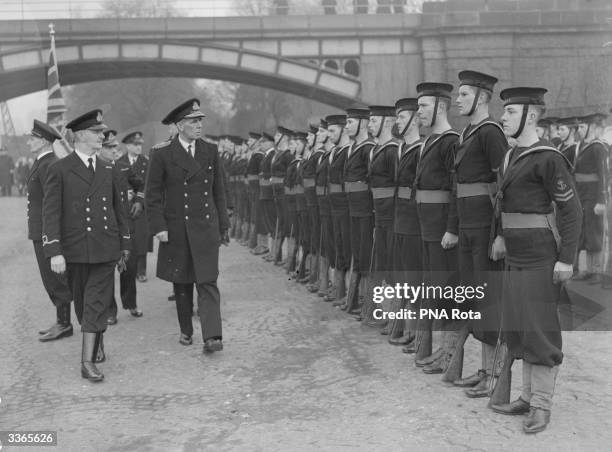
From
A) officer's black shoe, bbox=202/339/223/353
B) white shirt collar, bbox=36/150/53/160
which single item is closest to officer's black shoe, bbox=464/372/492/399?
officer's black shoe, bbox=202/339/223/353

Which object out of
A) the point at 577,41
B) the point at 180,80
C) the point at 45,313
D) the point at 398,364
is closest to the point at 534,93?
the point at 398,364

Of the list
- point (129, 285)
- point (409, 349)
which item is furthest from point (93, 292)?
point (409, 349)

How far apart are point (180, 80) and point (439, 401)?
51930 mm

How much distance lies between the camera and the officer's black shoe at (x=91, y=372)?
6.36 metres

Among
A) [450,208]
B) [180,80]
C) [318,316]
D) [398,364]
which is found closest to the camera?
Result: [450,208]

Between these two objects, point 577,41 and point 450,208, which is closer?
point 450,208

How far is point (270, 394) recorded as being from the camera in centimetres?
595

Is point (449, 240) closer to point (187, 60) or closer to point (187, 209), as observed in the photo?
point (187, 209)

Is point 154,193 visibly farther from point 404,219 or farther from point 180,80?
point 180,80

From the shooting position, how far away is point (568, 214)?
16.5 feet

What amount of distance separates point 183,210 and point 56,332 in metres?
1.98

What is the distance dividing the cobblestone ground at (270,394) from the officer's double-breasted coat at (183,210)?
2.66 ft

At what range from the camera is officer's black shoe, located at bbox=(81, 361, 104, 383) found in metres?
6.36

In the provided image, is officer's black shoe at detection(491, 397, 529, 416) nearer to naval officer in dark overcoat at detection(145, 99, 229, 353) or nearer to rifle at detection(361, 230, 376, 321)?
naval officer in dark overcoat at detection(145, 99, 229, 353)
